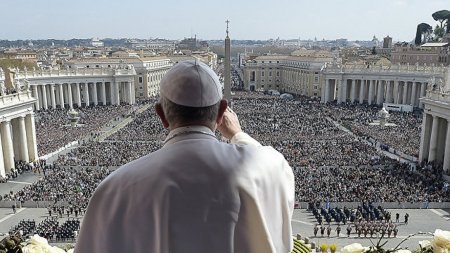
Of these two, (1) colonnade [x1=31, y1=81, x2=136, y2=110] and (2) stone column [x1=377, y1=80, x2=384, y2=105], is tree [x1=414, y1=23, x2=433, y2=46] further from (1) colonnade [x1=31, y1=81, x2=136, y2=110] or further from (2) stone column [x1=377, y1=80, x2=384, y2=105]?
(1) colonnade [x1=31, y1=81, x2=136, y2=110]

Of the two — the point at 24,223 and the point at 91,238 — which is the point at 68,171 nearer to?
the point at 24,223

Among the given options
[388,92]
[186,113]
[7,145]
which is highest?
[186,113]

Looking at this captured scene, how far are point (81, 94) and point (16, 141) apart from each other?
39.7 metres

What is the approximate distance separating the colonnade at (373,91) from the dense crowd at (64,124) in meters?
37.4

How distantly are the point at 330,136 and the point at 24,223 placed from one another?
31143 millimetres

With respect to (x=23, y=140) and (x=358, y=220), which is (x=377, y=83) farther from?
(x=23, y=140)

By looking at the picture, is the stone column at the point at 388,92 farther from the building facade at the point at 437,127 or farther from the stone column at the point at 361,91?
the building facade at the point at 437,127

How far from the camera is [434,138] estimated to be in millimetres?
34469

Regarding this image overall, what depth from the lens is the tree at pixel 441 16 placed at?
116425 millimetres

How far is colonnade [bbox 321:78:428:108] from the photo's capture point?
6806 cm

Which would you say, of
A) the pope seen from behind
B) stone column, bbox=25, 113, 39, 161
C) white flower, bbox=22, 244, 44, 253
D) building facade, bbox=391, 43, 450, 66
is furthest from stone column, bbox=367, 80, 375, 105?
the pope seen from behind

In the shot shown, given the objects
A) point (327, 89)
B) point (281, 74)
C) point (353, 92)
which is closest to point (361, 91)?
point (353, 92)

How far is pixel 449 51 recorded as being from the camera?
8444 cm

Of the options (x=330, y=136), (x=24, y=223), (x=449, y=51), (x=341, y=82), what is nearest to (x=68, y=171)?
(x=24, y=223)
